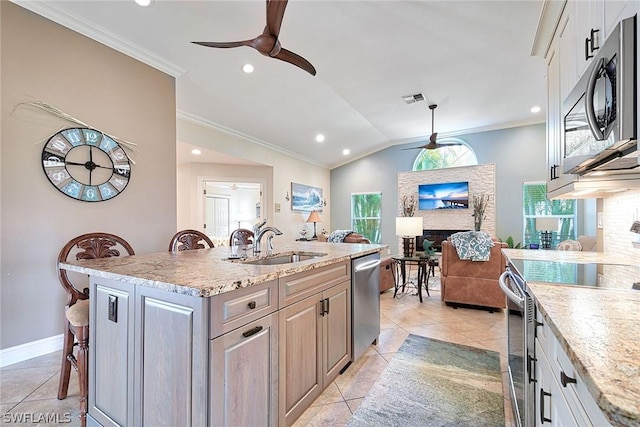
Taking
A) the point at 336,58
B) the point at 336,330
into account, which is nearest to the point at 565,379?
the point at 336,330

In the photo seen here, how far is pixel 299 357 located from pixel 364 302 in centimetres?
94

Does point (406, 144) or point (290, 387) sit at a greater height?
point (406, 144)

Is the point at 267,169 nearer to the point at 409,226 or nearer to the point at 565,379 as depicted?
the point at 409,226

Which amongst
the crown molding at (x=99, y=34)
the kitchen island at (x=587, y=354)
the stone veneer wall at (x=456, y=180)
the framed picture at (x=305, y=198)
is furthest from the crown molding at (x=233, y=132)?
the kitchen island at (x=587, y=354)

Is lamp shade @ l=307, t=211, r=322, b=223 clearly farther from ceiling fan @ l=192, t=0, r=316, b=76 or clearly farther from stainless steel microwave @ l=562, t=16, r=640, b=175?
stainless steel microwave @ l=562, t=16, r=640, b=175

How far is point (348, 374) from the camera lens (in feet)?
7.20

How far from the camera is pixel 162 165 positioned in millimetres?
3500

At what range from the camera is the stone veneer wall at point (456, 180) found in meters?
6.59

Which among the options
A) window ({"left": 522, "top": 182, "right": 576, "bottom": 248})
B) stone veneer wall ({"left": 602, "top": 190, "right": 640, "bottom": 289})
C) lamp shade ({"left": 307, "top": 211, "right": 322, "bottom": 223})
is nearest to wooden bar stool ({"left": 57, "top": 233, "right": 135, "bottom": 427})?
stone veneer wall ({"left": 602, "top": 190, "right": 640, "bottom": 289})

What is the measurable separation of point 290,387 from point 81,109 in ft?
10.3

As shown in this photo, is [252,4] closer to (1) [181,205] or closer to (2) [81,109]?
(2) [81,109]

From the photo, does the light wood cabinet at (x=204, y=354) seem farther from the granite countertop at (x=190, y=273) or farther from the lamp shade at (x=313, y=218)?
the lamp shade at (x=313, y=218)

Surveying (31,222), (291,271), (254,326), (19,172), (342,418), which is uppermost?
(19,172)

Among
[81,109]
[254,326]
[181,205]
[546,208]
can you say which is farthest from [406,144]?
[254,326]
